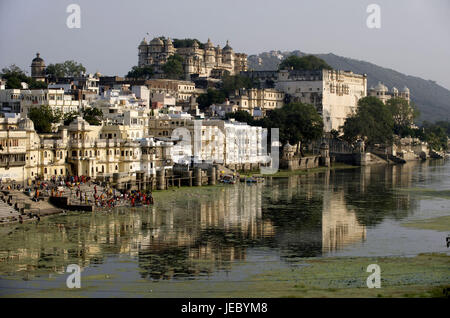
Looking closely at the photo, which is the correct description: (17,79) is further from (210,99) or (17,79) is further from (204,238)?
(204,238)

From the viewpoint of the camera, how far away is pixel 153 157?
64938mm

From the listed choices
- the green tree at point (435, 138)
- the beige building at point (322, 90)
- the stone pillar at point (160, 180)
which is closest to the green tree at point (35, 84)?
the stone pillar at point (160, 180)

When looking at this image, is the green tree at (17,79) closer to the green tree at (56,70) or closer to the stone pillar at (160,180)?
the green tree at (56,70)

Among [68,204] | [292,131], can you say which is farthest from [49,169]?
[292,131]

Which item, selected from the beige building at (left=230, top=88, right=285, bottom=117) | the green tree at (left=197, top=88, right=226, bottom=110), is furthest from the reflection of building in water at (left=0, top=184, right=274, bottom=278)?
the green tree at (left=197, top=88, right=226, bottom=110)

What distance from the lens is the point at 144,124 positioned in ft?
243

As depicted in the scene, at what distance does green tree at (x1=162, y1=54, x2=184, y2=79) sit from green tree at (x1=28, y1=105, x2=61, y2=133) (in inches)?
2268

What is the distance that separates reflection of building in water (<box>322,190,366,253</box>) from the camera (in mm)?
40844

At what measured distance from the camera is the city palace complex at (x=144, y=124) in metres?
56.9

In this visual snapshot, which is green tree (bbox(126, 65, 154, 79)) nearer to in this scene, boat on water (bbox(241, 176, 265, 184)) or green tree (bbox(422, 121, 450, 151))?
green tree (bbox(422, 121, 450, 151))

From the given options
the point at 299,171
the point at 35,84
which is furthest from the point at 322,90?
the point at 35,84

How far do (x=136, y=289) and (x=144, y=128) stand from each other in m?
43.5

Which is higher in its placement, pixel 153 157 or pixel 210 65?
pixel 210 65

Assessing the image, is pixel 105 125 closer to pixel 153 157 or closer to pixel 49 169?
pixel 153 157
